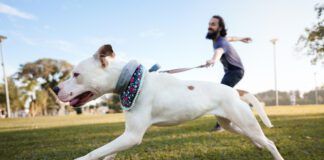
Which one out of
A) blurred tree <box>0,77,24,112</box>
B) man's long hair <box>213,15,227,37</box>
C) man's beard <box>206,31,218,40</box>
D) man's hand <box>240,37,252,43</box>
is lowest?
blurred tree <box>0,77,24,112</box>

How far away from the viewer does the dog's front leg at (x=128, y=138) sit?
2.64 metres

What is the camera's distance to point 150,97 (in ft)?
9.57

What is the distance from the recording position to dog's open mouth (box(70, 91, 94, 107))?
290 centimetres

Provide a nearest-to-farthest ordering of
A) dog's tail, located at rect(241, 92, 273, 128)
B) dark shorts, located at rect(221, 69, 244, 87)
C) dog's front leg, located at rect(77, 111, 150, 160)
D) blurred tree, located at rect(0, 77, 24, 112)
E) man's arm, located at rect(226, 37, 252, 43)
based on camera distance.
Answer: dog's front leg, located at rect(77, 111, 150, 160)
dog's tail, located at rect(241, 92, 273, 128)
dark shorts, located at rect(221, 69, 244, 87)
man's arm, located at rect(226, 37, 252, 43)
blurred tree, located at rect(0, 77, 24, 112)

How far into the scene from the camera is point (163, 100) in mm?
2939

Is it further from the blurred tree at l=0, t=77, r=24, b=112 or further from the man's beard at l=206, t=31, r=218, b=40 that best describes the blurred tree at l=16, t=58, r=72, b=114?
the man's beard at l=206, t=31, r=218, b=40

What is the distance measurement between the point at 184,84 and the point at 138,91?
0.57 m

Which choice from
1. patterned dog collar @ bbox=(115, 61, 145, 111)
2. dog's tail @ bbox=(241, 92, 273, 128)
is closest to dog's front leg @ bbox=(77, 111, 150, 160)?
patterned dog collar @ bbox=(115, 61, 145, 111)

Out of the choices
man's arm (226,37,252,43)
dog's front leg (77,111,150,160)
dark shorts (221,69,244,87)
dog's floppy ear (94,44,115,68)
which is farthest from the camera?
man's arm (226,37,252,43)

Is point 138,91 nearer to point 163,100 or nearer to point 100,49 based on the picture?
point 163,100

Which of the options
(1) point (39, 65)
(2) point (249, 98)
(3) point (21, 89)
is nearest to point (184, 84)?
(2) point (249, 98)

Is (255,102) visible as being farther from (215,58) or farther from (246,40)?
(246,40)

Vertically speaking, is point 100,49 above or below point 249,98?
above

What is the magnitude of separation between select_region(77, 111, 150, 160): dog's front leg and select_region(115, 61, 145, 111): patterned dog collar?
162 millimetres
